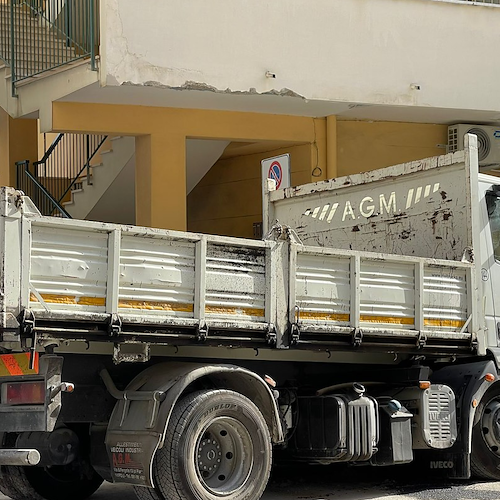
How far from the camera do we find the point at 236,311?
25.0 ft

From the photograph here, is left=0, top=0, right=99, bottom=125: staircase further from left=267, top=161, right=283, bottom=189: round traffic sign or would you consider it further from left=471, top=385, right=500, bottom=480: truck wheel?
left=471, top=385, right=500, bottom=480: truck wheel

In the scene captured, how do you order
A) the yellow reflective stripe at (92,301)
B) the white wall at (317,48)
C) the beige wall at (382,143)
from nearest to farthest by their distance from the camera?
1. the yellow reflective stripe at (92,301)
2. the white wall at (317,48)
3. the beige wall at (382,143)

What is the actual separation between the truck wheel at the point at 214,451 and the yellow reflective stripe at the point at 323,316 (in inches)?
32.6

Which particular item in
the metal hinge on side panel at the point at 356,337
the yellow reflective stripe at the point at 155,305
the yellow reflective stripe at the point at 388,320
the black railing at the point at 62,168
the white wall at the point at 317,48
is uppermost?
the white wall at the point at 317,48

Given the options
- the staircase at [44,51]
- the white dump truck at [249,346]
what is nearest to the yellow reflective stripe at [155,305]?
the white dump truck at [249,346]

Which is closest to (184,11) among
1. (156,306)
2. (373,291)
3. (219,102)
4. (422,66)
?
(219,102)

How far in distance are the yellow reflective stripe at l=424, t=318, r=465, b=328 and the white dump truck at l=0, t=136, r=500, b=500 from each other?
0.08 ft

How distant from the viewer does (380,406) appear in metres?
8.87

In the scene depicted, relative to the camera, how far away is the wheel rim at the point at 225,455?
24.9 feet

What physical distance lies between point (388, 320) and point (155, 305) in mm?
2328

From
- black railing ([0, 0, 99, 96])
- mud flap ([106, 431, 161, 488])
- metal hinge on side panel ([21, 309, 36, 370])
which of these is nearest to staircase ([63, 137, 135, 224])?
black railing ([0, 0, 99, 96])

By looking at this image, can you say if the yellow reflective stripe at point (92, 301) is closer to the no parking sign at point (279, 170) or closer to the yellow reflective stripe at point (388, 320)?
the yellow reflective stripe at point (388, 320)

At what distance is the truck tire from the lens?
8445 millimetres

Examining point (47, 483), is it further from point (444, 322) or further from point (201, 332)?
point (444, 322)
